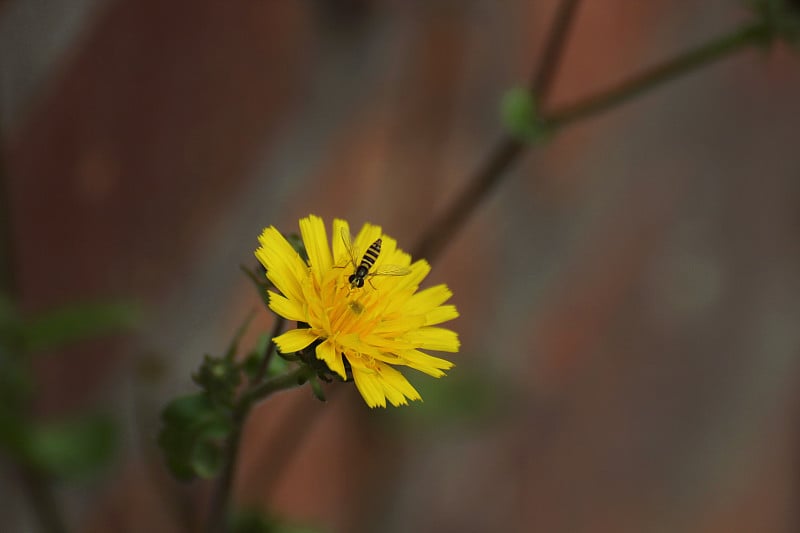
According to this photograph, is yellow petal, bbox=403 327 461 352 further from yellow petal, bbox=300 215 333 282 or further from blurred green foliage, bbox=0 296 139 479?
blurred green foliage, bbox=0 296 139 479

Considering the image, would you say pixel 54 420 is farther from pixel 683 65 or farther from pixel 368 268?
pixel 683 65

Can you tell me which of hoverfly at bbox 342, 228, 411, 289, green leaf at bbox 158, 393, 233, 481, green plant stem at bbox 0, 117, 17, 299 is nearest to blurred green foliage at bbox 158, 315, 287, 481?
green leaf at bbox 158, 393, 233, 481

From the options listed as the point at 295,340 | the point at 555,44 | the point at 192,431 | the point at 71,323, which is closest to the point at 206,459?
the point at 192,431

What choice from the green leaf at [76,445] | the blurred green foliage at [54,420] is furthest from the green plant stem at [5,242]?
the green leaf at [76,445]

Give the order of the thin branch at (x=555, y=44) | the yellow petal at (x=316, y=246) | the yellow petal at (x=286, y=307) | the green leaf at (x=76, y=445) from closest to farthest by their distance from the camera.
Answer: the yellow petal at (x=286, y=307) < the yellow petal at (x=316, y=246) < the thin branch at (x=555, y=44) < the green leaf at (x=76, y=445)

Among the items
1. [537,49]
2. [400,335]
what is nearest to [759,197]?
[537,49]

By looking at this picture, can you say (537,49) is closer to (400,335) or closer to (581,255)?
(581,255)

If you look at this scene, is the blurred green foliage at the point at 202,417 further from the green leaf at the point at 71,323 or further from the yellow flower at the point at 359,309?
the green leaf at the point at 71,323
